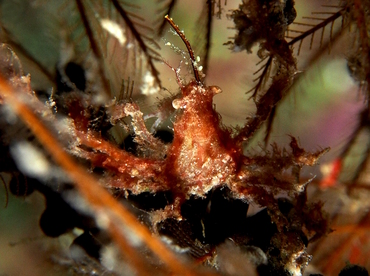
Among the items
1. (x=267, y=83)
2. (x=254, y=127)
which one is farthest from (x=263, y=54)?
(x=254, y=127)

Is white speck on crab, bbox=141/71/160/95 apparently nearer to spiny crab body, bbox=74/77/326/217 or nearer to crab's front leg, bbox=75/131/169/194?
spiny crab body, bbox=74/77/326/217

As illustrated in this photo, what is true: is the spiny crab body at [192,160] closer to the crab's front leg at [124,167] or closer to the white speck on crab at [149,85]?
the crab's front leg at [124,167]

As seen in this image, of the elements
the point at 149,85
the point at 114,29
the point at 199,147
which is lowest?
the point at 199,147

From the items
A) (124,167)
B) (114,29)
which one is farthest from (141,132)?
(114,29)

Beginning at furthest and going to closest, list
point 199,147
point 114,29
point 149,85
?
1. point 149,85
2. point 114,29
3. point 199,147

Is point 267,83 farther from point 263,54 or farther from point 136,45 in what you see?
point 136,45

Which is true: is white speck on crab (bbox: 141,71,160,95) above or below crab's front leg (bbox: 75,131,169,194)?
above

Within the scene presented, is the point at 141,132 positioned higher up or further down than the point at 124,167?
higher up

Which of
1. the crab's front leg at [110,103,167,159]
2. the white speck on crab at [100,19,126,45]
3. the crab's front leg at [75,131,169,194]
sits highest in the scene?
the white speck on crab at [100,19,126,45]

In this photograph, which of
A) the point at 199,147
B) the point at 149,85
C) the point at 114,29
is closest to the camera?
the point at 199,147

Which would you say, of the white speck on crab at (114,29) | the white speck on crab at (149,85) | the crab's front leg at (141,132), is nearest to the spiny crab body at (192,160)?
the crab's front leg at (141,132)

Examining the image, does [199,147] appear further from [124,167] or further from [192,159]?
[124,167]

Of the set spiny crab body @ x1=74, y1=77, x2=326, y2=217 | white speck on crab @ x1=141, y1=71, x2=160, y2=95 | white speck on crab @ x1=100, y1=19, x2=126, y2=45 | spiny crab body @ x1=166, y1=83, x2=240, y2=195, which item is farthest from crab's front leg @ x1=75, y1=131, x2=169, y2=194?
white speck on crab @ x1=100, y1=19, x2=126, y2=45
